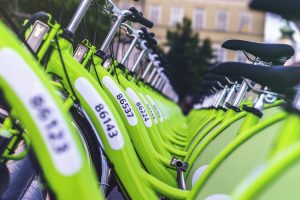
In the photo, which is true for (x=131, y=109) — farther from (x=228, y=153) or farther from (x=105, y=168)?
(x=228, y=153)

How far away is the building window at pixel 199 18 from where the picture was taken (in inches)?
1715

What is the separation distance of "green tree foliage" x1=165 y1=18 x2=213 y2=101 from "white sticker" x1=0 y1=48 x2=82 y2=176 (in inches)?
504

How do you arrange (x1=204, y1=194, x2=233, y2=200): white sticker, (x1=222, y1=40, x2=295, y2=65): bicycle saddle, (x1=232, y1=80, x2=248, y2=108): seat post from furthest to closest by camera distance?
1. (x1=232, y1=80, x2=248, y2=108): seat post
2. (x1=222, y1=40, x2=295, y2=65): bicycle saddle
3. (x1=204, y1=194, x2=233, y2=200): white sticker

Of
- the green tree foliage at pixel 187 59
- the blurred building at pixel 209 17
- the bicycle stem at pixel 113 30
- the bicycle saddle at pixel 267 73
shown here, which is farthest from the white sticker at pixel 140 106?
the blurred building at pixel 209 17

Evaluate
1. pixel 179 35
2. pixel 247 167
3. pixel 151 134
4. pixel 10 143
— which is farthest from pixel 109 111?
pixel 179 35

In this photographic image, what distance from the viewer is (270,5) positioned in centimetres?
140

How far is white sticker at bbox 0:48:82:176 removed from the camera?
4.58ft

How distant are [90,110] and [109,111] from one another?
0.07 meters

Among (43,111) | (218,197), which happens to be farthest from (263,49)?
(43,111)

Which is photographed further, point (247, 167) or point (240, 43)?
point (240, 43)

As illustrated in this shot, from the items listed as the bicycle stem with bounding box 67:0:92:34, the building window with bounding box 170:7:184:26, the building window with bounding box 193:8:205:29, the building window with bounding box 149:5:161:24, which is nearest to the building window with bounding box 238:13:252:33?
the building window with bounding box 193:8:205:29

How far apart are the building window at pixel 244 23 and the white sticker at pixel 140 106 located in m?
41.2

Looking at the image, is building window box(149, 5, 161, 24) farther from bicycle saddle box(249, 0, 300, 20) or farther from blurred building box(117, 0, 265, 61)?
bicycle saddle box(249, 0, 300, 20)

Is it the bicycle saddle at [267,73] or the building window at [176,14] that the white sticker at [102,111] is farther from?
the building window at [176,14]
